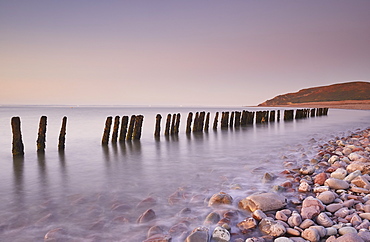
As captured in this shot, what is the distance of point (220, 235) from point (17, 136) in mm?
7565

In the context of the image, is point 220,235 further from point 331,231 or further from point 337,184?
point 337,184

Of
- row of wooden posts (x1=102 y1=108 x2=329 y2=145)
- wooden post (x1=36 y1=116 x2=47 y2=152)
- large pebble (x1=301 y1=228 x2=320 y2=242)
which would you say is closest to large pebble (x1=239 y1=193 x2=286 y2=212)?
large pebble (x1=301 y1=228 x2=320 y2=242)

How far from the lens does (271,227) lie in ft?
9.85

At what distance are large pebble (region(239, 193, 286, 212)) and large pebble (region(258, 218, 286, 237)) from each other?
41 centimetres

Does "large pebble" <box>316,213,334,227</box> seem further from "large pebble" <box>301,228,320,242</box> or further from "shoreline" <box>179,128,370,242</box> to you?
"large pebble" <box>301,228,320,242</box>

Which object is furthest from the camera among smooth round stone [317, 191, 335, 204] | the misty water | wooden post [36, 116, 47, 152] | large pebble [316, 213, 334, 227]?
wooden post [36, 116, 47, 152]

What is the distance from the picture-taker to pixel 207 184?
509cm

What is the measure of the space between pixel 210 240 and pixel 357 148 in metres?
5.89

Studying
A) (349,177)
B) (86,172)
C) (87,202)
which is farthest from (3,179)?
(349,177)

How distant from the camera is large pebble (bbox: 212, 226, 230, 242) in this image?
288 centimetres

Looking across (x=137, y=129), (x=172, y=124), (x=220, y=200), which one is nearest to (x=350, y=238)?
(x=220, y=200)

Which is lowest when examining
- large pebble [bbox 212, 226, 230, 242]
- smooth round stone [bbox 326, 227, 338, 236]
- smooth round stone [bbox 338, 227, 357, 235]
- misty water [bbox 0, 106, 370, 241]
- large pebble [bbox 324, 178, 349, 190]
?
misty water [bbox 0, 106, 370, 241]

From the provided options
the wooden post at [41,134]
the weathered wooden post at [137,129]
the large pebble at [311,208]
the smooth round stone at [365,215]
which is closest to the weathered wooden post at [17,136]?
the wooden post at [41,134]

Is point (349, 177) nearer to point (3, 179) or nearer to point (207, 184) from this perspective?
point (207, 184)
